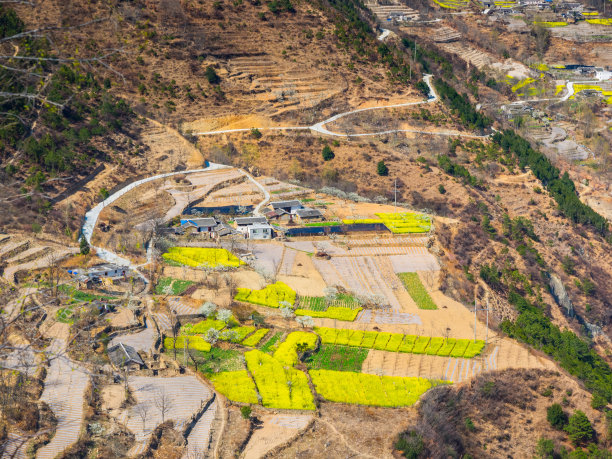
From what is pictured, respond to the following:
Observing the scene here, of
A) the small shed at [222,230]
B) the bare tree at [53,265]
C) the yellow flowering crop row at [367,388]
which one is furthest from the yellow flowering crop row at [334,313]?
the bare tree at [53,265]

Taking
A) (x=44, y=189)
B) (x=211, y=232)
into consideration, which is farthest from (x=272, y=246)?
(x=44, y=189)

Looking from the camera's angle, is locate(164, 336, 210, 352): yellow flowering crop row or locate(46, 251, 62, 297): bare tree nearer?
locate(164, 336, 210, 352): yellow flowering crop row

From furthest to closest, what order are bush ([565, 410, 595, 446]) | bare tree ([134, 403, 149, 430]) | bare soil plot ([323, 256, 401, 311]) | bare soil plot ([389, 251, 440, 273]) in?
bare soil plot ([389, 251, 440, 273]), bare soil plot ([323, 256, 401, 311]), bush ([565, 410, 595, 446]), bare tree ([134, 403, 149, 430])

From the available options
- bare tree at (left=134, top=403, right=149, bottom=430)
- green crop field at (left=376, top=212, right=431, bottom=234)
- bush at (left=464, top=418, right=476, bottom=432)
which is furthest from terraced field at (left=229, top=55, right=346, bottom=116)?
bare tree at (left=134, top=403, right=149, bottom=430)

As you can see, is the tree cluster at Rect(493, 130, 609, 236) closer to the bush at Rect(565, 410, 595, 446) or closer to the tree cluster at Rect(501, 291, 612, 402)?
the tree cluster at Rect(501, 291, 612, 402)

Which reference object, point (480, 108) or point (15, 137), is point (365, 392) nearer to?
point (15, 137)

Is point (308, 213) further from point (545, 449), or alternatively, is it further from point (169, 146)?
point (545, 449)
